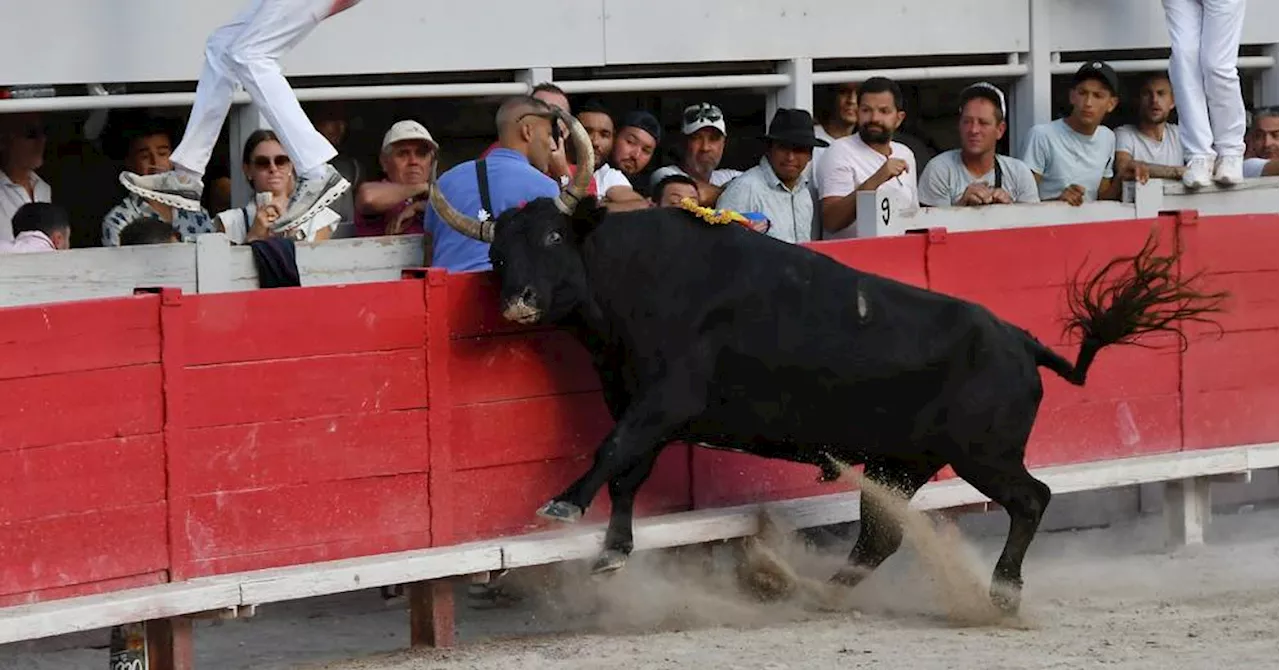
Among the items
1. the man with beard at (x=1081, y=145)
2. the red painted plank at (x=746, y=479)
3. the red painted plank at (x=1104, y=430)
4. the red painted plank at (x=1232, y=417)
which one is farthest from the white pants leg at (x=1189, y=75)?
the red painted plank at (x=746, y=479)

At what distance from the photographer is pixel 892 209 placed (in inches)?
359

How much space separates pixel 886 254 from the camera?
28.6 ft

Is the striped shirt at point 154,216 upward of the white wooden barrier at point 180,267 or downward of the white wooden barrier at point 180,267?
upward

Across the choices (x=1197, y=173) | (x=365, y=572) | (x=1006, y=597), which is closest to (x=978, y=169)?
(x=1197, y=173)

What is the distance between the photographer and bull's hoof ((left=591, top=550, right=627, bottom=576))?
7.59m

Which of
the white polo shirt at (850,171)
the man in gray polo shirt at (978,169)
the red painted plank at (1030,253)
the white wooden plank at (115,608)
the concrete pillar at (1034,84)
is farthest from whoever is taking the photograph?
the concrete pillar at (1034,84)

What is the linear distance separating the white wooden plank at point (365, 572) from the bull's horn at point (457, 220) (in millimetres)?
960

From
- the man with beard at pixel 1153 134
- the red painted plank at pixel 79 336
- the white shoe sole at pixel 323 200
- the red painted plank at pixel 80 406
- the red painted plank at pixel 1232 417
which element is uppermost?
the man with beard at pixel 1153 134

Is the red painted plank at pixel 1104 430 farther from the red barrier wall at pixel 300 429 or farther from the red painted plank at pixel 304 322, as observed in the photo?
the red painted plank at pixel 304 322

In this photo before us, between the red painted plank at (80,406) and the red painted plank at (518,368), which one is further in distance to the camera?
the red painted plank at (518,368)

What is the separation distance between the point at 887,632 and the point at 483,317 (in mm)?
1589

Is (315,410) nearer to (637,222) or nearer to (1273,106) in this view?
(637,222)

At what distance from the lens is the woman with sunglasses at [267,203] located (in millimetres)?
8062

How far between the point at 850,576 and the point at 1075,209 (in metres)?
2.45
